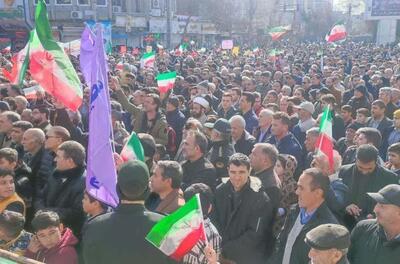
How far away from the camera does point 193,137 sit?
17.9ft

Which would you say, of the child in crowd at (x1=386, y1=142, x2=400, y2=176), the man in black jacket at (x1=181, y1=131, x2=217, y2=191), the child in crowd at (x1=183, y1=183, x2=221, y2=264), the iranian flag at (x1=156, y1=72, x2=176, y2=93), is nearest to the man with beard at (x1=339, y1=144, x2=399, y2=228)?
the child in crowd at (x1=386, y1=142, x2=400, y2=176)

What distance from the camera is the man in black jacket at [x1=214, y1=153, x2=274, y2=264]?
14.3 feet

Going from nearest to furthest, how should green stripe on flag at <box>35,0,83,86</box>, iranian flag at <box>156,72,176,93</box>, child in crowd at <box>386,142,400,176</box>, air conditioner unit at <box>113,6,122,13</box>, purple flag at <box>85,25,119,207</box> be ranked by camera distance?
1. purple flag at <box>85,25,119,207</box>
2. child in crowd at <box>386,142,400,176</box>
3. green stripe on flag at <box>35,0,83,86</box>
4. iranian flag at <box>156,72,176,93</box>
5. air conditioner unit at <box>113,6,122,13</box>

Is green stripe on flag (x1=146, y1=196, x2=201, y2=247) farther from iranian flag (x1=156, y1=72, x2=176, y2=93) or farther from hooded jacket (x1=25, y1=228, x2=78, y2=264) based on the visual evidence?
iranian flag (x1=156, y1=72, x2=176, y2=93)

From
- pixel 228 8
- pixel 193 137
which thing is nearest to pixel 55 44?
pixel 193 137

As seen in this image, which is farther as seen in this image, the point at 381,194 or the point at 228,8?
the point at 228,8

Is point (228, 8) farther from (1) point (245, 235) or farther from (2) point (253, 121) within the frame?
(1) point (245, 235)

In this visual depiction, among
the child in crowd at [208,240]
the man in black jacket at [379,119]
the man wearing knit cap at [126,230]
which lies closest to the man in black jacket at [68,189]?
the child in crowd at [208,240]

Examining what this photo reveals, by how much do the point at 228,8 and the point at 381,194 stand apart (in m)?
62.8

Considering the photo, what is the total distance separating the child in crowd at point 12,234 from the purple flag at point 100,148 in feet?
2.05

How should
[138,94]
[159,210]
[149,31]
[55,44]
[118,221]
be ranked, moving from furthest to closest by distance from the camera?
[149,31]
[138,94]
[55,44]
[159,210]
[118,221]

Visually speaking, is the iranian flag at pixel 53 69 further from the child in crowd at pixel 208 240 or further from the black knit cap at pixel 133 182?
the black knit cap at pixel 133 182

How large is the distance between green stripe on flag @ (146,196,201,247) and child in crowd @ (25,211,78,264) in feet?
A: 3.32

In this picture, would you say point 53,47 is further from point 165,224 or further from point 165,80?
point 165,80
